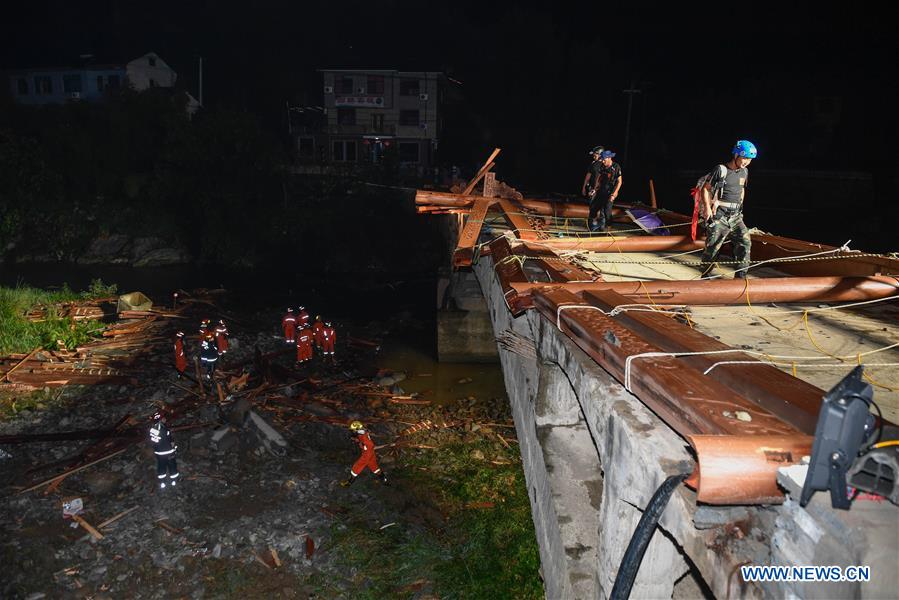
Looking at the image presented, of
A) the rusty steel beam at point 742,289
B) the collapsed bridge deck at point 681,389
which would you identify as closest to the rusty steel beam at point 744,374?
the collapsed bridge deck at point 681,389

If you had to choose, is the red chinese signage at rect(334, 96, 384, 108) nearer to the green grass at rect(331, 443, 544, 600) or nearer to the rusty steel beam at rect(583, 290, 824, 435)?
the green grass at rect(331, 443, 544, 600)

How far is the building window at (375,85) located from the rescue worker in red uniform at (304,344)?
30.8 meters

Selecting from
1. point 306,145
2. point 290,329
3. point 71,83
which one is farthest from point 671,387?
point 71,83

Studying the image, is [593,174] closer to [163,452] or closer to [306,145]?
[163,452]

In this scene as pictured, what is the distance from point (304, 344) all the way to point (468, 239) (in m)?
7.37

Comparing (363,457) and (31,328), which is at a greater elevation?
(31,328)

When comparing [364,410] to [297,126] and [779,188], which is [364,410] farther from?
[297,126]

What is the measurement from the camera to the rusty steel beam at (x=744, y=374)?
2709mm

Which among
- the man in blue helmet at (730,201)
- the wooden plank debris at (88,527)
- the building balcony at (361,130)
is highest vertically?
the building balcony at (361,130)

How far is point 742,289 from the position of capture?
5.63 meters

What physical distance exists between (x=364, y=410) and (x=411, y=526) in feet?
14.8

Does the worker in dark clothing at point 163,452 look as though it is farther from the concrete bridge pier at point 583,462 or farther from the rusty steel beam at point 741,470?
the rusty steel beam at point 741,470

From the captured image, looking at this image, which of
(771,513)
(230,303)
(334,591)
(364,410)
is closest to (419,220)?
(230,303)

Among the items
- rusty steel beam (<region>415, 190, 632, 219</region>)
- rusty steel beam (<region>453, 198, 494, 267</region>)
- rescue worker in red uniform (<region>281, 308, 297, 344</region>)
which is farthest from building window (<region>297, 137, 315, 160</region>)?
rusty steel beam (<region>453, 198, 494, 267</region>)
